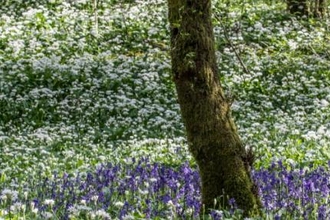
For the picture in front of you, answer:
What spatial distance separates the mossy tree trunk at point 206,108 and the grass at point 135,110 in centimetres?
21

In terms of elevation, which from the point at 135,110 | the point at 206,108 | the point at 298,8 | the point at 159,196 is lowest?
the point at 135,110

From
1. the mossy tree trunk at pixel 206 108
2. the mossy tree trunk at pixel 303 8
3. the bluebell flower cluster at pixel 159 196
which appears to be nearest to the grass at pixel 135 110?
the bluebell flower cluster at pixel 159 196

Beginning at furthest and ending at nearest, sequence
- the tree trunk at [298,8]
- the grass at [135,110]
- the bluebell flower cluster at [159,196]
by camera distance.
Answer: the tree trunk at [298,8], the grass at [135,110], the bluebell flower cluster at [159,196]

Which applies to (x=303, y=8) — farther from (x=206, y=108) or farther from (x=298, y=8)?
(x=206, y=108)

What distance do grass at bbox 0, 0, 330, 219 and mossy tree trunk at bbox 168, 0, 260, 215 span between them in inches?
8.4

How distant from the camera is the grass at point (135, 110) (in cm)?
594

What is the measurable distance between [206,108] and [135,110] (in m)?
6.84

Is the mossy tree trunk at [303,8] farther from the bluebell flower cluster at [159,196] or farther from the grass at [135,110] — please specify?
the bluebell flower cluster at [159,196]

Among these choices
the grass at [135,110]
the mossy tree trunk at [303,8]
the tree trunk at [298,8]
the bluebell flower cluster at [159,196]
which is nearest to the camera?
the bluebell flower cluster at [159,196]

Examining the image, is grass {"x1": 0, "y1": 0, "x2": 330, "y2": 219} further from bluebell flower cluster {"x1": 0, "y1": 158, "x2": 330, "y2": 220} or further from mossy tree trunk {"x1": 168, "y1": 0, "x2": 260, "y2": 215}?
mossy tree trunk {"x1": 168, "y1": 0, "x2": 260, "y2": 215}

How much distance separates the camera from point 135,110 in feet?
39.8

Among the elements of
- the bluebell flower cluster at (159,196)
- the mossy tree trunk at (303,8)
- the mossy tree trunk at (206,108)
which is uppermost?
the mossy tree trunk at (303,8)

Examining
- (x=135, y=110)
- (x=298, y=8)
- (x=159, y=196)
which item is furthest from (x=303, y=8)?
(x=159, y=196)

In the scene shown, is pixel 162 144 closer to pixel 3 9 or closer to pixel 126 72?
pixel 126 72
